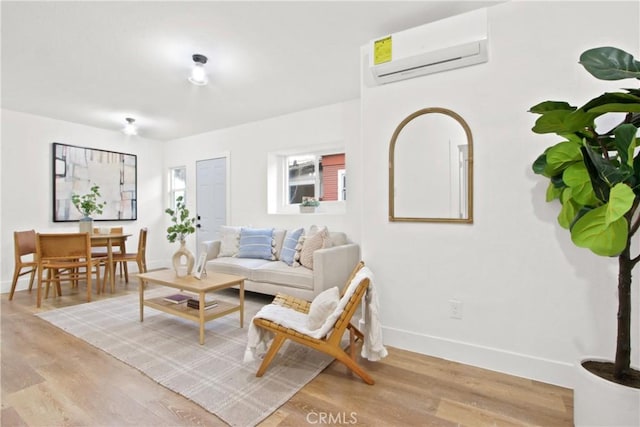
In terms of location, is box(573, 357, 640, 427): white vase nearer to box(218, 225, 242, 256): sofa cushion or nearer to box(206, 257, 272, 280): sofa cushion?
box(206, 257, 272, 280): sofa cushion

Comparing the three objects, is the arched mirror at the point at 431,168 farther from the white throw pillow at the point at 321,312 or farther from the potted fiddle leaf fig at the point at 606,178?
the white throw pillow at the point at 321,312

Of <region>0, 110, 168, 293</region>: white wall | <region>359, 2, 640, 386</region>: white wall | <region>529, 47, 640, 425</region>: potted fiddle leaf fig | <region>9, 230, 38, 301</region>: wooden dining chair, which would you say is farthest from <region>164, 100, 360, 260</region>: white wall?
<region>529, 47, 640, 425</region>: potted fiddle leaf fig

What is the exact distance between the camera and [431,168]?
7.58 ft

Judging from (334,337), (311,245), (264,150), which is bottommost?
(334,337)

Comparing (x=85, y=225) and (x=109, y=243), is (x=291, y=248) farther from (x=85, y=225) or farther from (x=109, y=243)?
(x=85, y=225)

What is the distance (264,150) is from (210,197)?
1518 mm

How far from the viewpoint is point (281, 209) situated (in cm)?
472

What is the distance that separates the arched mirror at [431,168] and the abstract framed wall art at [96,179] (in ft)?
16.3

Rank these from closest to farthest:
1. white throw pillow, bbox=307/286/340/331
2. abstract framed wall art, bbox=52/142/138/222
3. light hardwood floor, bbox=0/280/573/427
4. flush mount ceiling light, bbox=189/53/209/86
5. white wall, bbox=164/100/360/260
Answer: light hardwood floor, bbox=0/280/573/427
white throw pillow, bbox=307/286/340/331
flush mount ceiling light, bbox=189/53/209/86
white wall, bbox=164/100/360/260
abstract framed wall art, bbox=52/142/138/222

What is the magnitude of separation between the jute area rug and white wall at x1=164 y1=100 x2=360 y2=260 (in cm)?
160

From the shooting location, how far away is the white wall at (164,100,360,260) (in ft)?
12.7

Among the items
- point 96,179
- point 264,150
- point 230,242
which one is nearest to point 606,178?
point 230,242

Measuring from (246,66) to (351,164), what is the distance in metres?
1.65

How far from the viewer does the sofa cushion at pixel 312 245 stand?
135 inches
